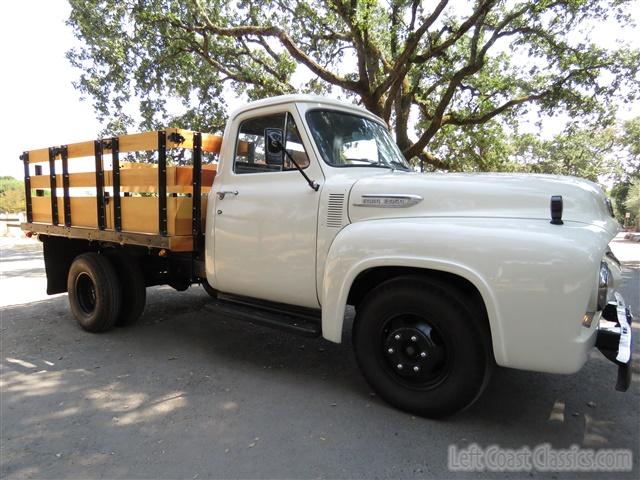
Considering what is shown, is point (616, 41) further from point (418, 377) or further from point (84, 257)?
point (84, 257)

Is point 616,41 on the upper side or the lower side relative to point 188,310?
upper

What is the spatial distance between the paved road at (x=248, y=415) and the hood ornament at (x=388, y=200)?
1428 mm

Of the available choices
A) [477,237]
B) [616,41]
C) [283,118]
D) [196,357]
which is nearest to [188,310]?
[196,357]

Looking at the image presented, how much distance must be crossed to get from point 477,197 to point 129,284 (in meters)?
3.91

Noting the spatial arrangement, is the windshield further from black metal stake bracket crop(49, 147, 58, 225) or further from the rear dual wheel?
black metal stake bracket crop(49, 147, 58, 225)

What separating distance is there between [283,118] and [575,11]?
10.5 m

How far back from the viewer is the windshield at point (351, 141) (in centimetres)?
348

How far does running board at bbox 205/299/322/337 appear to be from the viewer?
322cm

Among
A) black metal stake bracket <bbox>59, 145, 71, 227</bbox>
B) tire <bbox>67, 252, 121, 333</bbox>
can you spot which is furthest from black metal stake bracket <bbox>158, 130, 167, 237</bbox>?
black metal stake bracket <bbox>59, 145, 71, 227</bbox>

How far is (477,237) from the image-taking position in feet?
8.16

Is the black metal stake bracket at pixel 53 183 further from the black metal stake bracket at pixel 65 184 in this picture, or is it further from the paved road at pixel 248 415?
the paved road at pixel 248 415

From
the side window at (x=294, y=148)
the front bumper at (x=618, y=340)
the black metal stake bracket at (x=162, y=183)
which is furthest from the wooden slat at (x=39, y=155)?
the front bumper at (x=618, y=340)

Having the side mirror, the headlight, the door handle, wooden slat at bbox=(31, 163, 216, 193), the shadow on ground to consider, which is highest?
the side mirror

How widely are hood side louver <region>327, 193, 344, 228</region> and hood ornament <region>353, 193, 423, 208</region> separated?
0.12m
